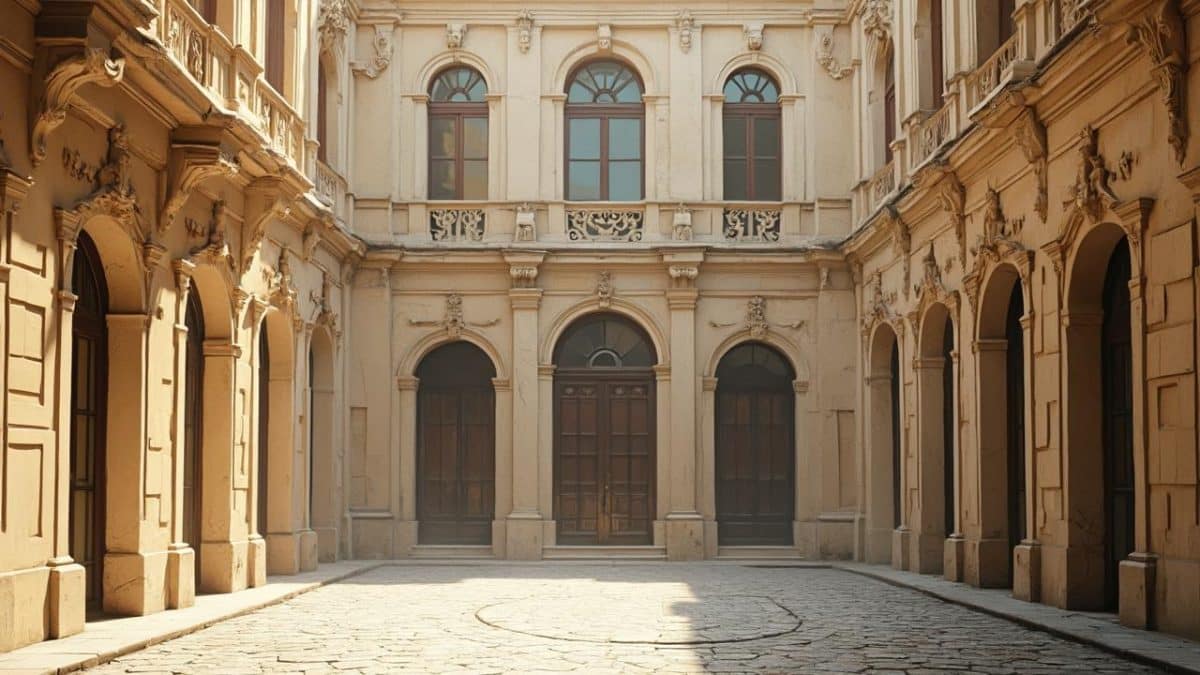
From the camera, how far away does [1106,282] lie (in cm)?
1520

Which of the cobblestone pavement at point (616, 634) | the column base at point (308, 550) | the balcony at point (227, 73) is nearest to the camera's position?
the cobblestone pavement at point (616, 634)

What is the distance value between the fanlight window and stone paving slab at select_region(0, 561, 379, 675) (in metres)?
7.75

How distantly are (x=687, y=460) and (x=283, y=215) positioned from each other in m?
8.83

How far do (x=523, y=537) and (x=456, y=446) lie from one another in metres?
1.96

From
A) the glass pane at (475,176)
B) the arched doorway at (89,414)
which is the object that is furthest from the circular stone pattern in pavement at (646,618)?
the glass pane at (475,176)

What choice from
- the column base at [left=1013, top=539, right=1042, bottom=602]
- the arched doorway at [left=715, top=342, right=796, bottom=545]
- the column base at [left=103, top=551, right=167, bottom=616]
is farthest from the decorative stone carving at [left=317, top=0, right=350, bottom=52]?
the column base at [left=1013, top=539, right=1042, bottom=602]

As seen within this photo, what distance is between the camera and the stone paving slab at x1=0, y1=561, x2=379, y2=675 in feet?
35.3

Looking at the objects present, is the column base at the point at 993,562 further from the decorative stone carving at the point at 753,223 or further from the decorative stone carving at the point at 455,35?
the decorative stone carving at the point at 455,35

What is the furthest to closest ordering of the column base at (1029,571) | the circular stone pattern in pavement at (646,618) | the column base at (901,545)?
1. the column base at (901,545)
2. the column base at (1029,571)
3. the circular stone pattern in pavement at (646,618)

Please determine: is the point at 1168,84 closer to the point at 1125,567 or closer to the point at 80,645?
the point at 1125,567

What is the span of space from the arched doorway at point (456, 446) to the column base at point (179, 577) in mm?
10169

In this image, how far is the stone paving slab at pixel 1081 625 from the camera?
35.9 ft

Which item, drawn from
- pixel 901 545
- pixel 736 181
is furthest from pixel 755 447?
pixel 901 545

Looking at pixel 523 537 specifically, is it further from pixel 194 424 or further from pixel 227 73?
pixel 227 73
